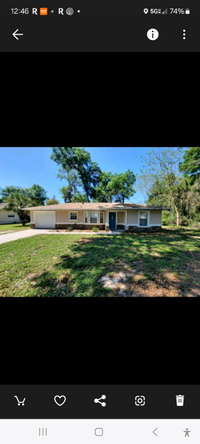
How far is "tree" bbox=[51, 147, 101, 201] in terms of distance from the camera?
33.0 feet

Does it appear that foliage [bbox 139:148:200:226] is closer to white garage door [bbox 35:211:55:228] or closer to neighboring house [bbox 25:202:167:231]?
neighboring house [bbox 25:202:167:231]

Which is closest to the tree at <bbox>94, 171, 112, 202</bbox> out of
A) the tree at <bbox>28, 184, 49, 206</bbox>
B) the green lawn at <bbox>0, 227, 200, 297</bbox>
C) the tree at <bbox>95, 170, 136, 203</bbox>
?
the tree at <bbox>95, 170, 136, 203</bbox>

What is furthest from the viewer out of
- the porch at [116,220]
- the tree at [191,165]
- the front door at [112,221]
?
the front door at [112,221]

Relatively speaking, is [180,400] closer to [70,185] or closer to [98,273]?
[98,273]

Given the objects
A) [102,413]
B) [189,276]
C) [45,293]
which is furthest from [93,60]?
[189,276]

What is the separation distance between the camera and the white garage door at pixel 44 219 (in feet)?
32.7

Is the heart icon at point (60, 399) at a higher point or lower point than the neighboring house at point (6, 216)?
lower

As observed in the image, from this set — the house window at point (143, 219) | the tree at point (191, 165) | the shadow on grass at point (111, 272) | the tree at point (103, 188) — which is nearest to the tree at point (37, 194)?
the tree at point (103, 188)

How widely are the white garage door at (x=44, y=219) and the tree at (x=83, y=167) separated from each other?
152 inches

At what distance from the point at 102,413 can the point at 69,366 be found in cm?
31

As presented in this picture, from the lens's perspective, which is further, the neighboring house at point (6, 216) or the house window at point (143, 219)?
Result: the neighboring house at point (6, 216)

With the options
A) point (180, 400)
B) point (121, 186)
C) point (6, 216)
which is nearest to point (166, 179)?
point (121, 186)

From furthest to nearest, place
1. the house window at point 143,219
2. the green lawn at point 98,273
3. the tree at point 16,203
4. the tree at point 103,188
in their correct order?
the tree at point 103,188 < the tree at point 16,203 < the house window at point 143,219 < the green lawn at point 98,273
